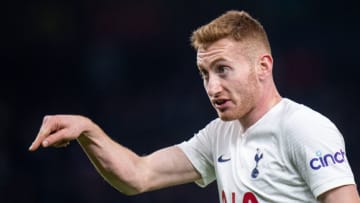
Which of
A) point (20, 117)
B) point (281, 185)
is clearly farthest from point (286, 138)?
point (20, 117)

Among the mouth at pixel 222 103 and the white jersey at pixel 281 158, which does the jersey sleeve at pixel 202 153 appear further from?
the mouth at pixel 222 103

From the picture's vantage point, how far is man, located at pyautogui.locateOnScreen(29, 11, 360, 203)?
1959 mm

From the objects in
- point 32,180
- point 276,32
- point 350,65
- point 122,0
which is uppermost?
point 122,0

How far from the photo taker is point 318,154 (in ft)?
6.39

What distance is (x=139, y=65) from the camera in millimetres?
4984

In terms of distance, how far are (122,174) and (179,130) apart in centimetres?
245

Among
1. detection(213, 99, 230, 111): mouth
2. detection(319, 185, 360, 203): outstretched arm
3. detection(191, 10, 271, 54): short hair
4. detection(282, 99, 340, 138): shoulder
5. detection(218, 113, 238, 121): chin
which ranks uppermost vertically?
detection(191, 10, 271, 54): short hair

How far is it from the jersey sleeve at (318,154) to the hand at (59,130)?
2.09 feet

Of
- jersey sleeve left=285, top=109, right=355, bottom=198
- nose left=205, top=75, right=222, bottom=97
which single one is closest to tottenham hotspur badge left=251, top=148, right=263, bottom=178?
jersey sleeve left=285, top=109, right=355, bottom=198

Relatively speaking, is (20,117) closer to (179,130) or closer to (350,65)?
(179,130)

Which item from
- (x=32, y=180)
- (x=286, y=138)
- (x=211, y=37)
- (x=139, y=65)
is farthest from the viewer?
(x=139, y=65)

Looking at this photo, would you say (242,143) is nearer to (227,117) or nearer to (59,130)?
(227,117)

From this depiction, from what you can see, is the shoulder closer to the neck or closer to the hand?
the neck

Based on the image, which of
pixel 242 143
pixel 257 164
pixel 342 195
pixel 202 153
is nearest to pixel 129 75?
pixel 202 153
